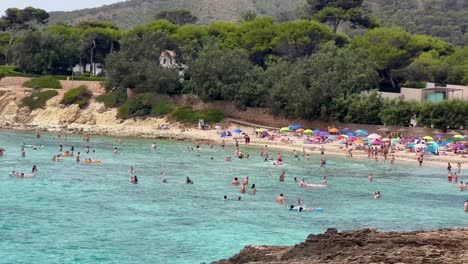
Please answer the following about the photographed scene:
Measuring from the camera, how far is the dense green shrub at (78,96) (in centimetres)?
8406

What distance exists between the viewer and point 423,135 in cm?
6800

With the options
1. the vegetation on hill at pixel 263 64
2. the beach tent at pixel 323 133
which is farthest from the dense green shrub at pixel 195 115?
the beach tent at pixel 323 133

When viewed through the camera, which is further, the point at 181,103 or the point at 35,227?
the point at 181,103

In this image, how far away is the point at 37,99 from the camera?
86.1m

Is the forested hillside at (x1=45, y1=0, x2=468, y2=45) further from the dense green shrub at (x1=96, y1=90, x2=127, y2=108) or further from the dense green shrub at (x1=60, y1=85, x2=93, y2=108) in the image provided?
the dense green shrub at (x1=96, y1=90, x2=127, y2=108)

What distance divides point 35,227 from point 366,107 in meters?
42.5

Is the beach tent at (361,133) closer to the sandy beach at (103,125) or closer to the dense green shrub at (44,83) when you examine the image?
the sandy beach at (103,125)

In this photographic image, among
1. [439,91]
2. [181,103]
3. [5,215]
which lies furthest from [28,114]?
[5,215]

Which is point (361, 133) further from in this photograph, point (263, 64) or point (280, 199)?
point (280, 199)

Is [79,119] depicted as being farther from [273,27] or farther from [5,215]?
[5,215]

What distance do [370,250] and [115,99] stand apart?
67.7 meters

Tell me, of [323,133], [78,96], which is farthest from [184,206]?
[78,96]

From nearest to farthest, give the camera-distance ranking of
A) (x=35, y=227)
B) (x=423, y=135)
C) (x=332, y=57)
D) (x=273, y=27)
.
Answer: (x=35, y=227) → (x=423, y=135) → (x=332, y=57) → (x=273, y=27)

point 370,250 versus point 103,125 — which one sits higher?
point 103,125
